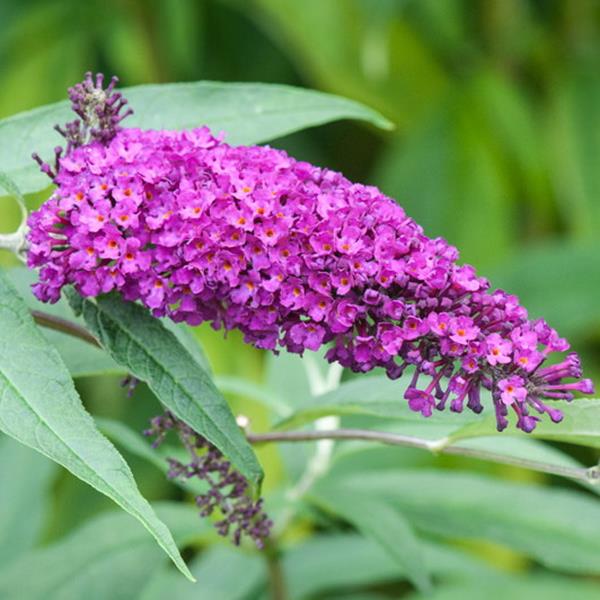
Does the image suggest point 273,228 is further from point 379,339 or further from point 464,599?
point 464,599

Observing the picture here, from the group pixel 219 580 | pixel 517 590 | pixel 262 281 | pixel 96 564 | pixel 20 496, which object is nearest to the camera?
pixel 262 281

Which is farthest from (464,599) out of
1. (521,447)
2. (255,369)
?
(255,369)

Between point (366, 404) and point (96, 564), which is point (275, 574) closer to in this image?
point (96, 564)

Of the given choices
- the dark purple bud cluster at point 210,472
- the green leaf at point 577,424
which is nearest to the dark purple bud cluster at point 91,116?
the dark purple bud cluster at point 210,472

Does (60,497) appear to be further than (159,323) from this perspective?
Yes

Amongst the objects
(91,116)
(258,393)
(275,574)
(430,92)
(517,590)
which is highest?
(430,92)

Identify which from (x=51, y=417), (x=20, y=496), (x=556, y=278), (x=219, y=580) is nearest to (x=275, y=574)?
(x=219, y=580)
